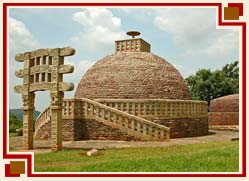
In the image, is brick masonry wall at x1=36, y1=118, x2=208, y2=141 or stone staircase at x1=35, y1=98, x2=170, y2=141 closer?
stone staircase at x1=35, y1=98, x2=170, y2=141

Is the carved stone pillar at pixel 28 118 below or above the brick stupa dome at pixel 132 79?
below

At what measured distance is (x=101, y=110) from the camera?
15953 mm

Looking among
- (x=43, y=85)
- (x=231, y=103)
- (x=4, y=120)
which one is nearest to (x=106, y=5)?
(x=4, y=120)

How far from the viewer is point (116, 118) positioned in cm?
1562

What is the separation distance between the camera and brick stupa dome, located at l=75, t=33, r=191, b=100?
18.6m

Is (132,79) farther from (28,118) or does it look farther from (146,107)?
(28,118)

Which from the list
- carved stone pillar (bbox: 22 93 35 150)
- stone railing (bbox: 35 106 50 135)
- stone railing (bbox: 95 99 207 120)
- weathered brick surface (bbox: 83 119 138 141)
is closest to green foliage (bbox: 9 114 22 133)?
stone railing (bbox: 35 106 50 135)

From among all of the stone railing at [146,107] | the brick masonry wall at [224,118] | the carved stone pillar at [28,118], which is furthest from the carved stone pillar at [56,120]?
the brick masonry wall at [224,118]

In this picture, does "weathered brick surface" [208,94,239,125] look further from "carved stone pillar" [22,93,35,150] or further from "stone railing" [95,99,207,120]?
"carved stone pillar" [22,93,35,150]

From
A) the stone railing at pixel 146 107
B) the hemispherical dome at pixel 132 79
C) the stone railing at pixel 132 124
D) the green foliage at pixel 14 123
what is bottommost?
the green foliage at pixel 14 123

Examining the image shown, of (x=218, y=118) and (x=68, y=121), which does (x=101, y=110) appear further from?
(x=218, y=118)

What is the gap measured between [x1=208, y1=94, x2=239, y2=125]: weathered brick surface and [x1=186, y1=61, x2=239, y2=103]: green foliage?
909cm

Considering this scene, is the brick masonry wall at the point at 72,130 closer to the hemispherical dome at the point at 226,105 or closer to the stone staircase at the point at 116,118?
the stone staircase at the point at 116,118

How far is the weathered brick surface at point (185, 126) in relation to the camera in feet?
56.4
